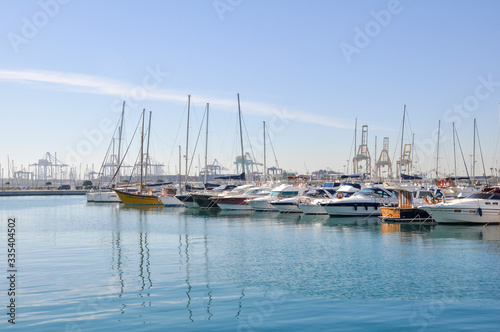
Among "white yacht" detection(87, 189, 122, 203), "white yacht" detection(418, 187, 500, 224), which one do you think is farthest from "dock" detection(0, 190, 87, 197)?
"white yacht" detection(418, 187, 500, 224)

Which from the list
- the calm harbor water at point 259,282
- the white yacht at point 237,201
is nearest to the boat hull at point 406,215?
the calm harbor water at point 259,282

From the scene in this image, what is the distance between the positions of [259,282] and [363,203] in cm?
2840

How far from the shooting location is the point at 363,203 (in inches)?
1763

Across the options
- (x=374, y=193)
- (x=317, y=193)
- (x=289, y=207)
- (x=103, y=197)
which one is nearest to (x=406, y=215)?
(x=374, y=193)

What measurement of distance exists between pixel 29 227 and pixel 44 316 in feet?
95.8

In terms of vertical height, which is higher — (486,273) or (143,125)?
(143,125)

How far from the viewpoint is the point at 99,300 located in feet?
52.0

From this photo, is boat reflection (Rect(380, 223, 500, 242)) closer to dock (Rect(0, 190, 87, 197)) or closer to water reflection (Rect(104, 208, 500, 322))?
water reflection (Rect(104, 208, 500, 322))

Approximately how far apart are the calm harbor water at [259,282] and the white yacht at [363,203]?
1191cm

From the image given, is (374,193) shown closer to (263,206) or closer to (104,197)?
(263,206)

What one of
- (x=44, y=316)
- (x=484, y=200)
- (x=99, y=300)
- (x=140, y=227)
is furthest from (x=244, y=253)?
(x=484, y=200)

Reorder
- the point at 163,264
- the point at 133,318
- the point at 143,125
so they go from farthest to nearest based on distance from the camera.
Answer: the point at 143,125 < the point at 163,264 < the point at 133,318

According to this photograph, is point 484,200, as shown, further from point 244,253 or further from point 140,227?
point 140,227

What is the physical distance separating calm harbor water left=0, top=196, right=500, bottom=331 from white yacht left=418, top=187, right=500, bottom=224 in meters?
4.47
